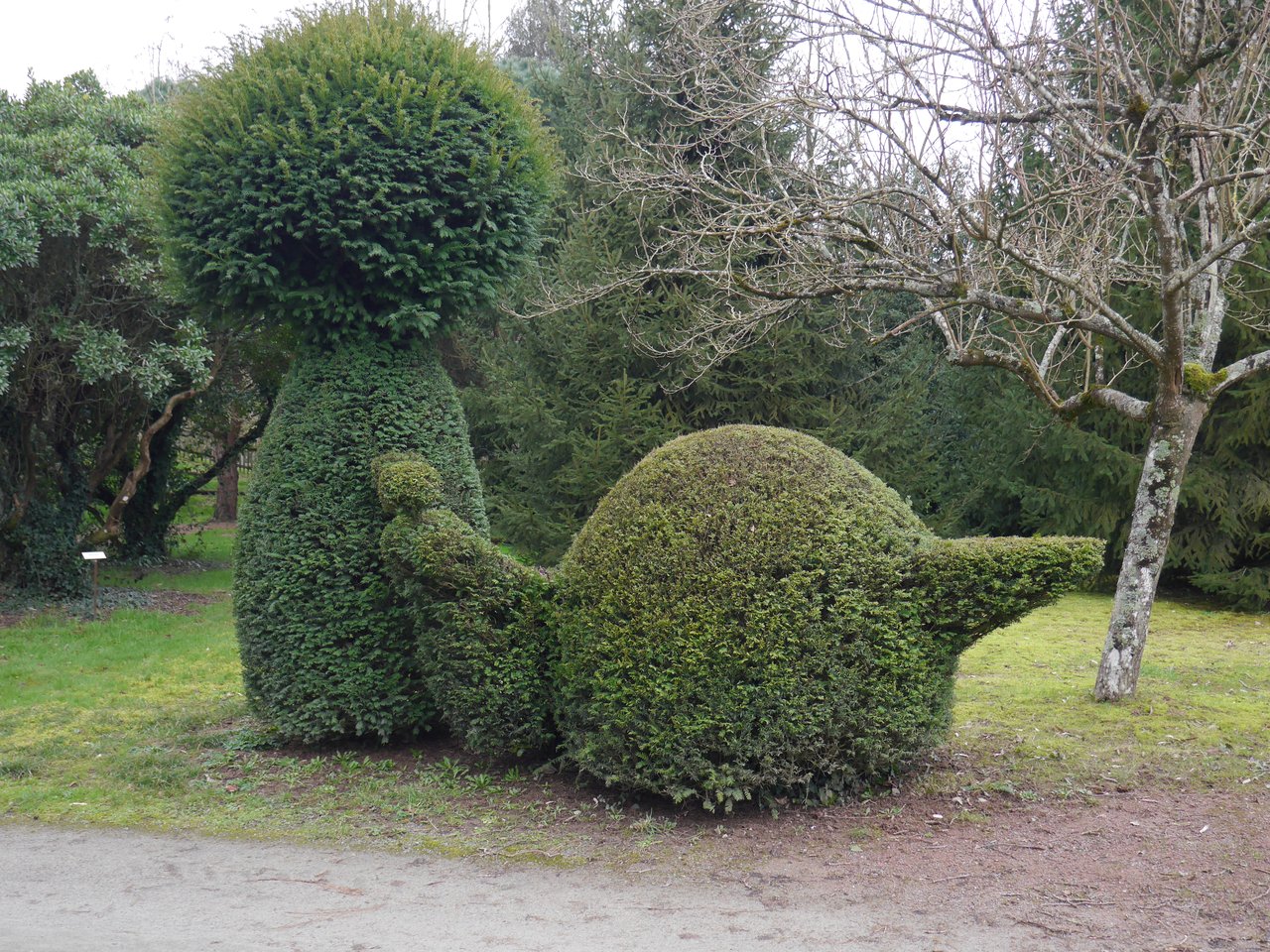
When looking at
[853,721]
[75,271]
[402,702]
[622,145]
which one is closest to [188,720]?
[402,702]

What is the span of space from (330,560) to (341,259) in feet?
6.28

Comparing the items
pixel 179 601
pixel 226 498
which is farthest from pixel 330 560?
pixel 226 498

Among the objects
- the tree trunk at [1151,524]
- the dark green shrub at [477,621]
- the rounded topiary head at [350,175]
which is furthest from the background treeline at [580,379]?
the dark green shrub at [477,621]

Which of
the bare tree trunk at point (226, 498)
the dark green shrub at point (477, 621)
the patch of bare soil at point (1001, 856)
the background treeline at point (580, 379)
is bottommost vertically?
the bare tree trunk at point (226, 498)

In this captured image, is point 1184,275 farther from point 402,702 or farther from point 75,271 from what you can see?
point 75,271

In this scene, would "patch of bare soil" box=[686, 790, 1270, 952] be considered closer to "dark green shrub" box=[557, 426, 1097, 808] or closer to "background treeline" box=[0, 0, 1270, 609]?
"dark green shrub" box=[557, 426, 1097, 808]

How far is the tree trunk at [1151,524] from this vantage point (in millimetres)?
6871

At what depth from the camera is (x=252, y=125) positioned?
5867 millimetres

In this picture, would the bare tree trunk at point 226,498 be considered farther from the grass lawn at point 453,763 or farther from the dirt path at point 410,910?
the dirt path at point 410,910

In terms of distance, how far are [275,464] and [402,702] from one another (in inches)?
68.5

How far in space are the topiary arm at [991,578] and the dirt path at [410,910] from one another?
4.93 ft

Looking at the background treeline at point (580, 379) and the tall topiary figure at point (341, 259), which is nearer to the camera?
the tall topiary figure at point (341, 259)

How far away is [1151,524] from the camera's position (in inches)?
272

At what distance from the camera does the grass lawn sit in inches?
209
